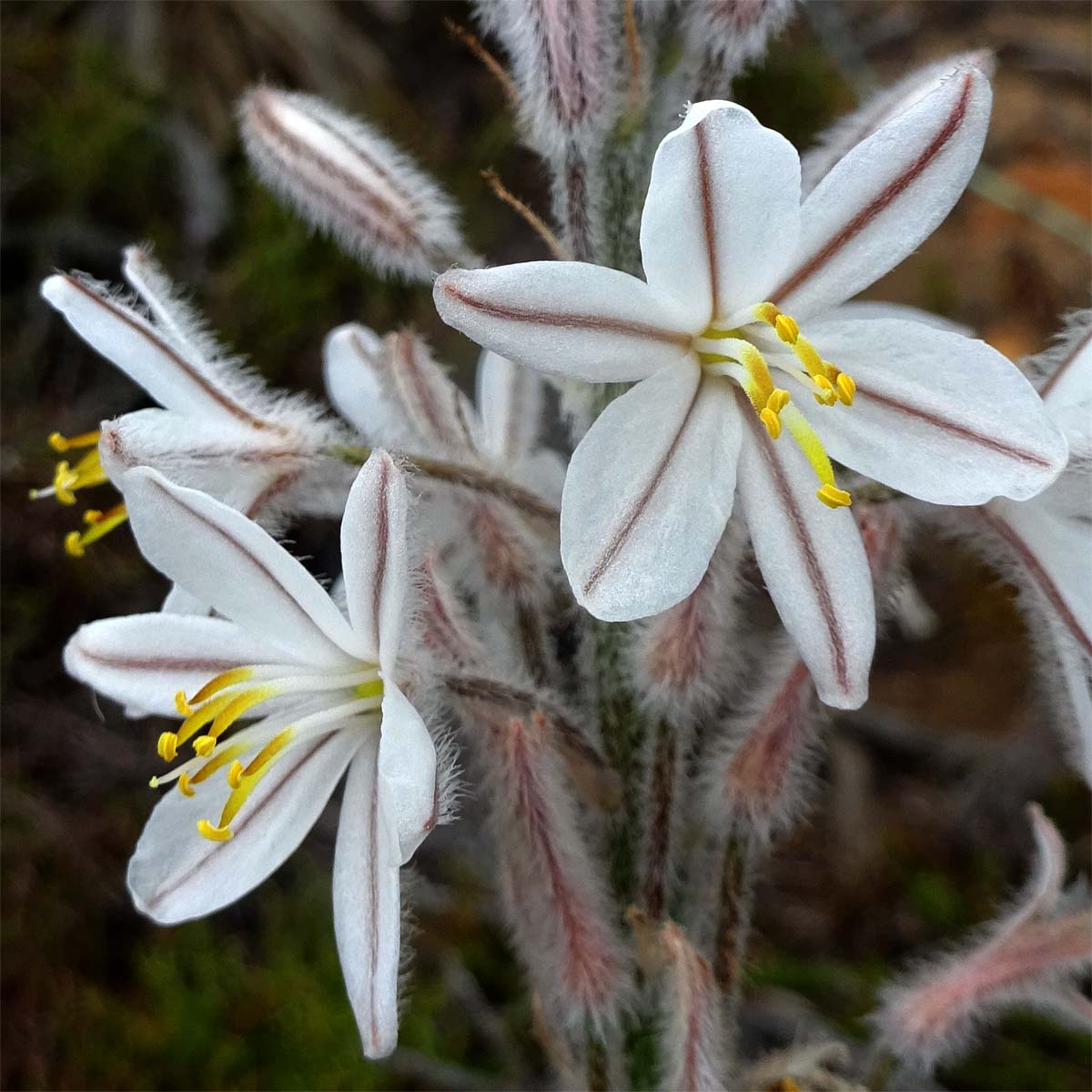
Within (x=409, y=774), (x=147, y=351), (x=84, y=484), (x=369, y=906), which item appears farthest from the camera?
(x=84, y=484)

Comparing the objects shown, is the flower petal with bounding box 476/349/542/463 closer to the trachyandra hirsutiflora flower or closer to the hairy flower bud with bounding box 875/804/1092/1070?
the trachyandra hirsutiflora flower

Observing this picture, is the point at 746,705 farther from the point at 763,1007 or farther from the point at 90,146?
the point at 90,146

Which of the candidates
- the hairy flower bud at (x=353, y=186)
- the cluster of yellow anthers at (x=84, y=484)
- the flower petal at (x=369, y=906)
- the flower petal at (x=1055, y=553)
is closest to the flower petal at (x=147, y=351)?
the cluster of yellow anthers at (x=84, y=484)

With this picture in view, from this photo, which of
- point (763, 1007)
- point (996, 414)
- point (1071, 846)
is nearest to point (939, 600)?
point (1071, 846)

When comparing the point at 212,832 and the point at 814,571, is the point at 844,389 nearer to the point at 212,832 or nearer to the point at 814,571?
the point at 814,571

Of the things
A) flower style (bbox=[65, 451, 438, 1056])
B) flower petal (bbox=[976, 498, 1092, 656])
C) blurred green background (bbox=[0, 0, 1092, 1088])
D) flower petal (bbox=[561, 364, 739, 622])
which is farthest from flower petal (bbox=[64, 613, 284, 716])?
blurred green background (bbox=[0, 0, 1092, 1088])

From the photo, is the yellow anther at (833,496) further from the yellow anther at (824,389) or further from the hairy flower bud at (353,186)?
the hairy flower bud at (353,186)

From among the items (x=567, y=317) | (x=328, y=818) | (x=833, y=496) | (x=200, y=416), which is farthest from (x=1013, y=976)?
(x=328, y=818)
